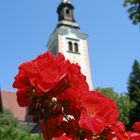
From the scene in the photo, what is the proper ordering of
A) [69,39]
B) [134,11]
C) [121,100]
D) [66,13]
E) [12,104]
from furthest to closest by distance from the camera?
1. [66,13]
2. [69,39]
3. [121,100]
4. [12,104]
5. [134,11]

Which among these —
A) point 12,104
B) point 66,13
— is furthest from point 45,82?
point 66,13

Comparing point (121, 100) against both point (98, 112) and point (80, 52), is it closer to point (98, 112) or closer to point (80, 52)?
point (80, 52)

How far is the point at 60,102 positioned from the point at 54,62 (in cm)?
17

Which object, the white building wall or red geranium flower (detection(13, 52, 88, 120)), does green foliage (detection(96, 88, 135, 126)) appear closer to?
the white building wall

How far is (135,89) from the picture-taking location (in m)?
38.1

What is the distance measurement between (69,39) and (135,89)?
1780 centimetres

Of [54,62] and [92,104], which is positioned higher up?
[54,62]

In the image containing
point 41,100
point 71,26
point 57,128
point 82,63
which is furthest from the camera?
point 71,26

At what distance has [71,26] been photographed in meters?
56.1

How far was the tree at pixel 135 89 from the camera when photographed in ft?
108

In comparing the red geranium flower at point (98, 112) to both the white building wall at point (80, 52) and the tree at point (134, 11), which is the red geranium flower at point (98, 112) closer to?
the tree at point (134, 11)

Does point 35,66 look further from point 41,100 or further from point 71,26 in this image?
point 71,26

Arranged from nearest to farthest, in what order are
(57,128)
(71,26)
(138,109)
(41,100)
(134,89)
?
1. (41,100)
2. (57,128)
3. (138,109)
4. (134,89)
5. (71,26)

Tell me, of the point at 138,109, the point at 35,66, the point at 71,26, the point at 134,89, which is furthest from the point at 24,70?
the point at 71,26
